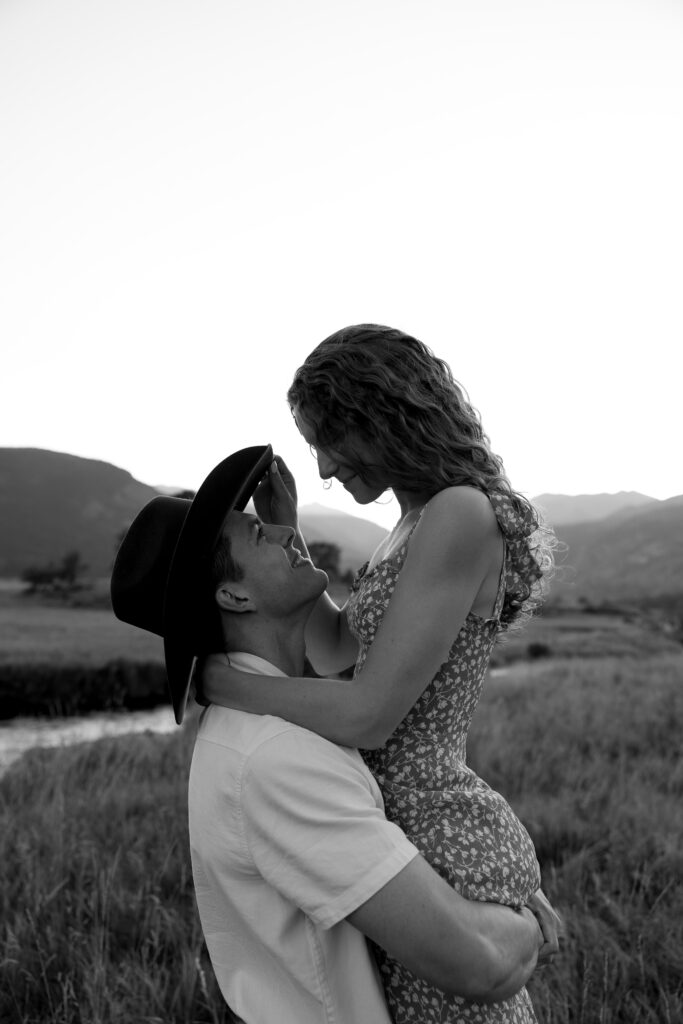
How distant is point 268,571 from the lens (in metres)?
1.76

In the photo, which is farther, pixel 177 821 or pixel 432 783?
pixel 177 821

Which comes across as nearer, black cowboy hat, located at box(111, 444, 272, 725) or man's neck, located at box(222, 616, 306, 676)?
black cowboy hat, located at box(111, 444, 272, 725)

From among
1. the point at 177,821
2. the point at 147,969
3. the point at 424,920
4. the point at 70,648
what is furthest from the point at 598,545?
the point at 424,920

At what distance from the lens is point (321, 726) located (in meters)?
1.44

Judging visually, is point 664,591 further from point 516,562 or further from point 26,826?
point 516,562

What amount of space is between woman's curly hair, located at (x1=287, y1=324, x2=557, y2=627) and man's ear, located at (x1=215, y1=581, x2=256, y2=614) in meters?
0.41

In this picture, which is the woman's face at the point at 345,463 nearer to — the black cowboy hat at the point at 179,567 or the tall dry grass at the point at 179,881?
the black cowboy hat at the point at 179,567

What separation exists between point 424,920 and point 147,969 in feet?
7.32

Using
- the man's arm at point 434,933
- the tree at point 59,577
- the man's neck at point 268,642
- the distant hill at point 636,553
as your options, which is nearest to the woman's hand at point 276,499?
the man's neck at point 268,642

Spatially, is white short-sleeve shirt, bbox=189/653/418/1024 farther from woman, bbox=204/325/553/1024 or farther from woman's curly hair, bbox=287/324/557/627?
woman's curly hair, bbox=287/324/557/627

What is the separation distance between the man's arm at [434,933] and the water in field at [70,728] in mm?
6409

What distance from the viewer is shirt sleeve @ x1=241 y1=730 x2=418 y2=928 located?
1.26 metres

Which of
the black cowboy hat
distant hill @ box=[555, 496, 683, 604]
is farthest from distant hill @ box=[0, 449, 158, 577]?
the black cowboy hat

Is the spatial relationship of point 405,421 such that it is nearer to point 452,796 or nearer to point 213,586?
point 213,586
